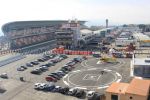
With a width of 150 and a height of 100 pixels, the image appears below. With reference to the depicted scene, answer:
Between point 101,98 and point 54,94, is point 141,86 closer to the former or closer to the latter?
point 101,98

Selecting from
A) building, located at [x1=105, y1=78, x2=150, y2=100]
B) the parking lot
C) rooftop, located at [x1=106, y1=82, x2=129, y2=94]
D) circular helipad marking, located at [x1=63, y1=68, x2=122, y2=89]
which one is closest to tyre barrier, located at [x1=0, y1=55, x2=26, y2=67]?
the parking lot

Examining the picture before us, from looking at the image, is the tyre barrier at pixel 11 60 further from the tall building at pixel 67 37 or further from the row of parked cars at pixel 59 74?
the tall building at pixel 67 37

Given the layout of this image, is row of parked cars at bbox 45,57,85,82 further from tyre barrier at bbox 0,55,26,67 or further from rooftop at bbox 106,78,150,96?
tyre barrier at bbox 0,55,26,67

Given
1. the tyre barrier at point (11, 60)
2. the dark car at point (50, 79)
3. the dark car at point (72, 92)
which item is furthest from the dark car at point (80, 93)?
the tyre barrier at point (11, 60)

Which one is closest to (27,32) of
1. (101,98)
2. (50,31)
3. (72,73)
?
(50,31)

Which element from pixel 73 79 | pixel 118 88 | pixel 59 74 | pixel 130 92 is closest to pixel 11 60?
pixel 59 74

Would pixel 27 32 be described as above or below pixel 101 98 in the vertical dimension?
above

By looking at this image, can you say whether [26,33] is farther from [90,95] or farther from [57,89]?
[90,95]
